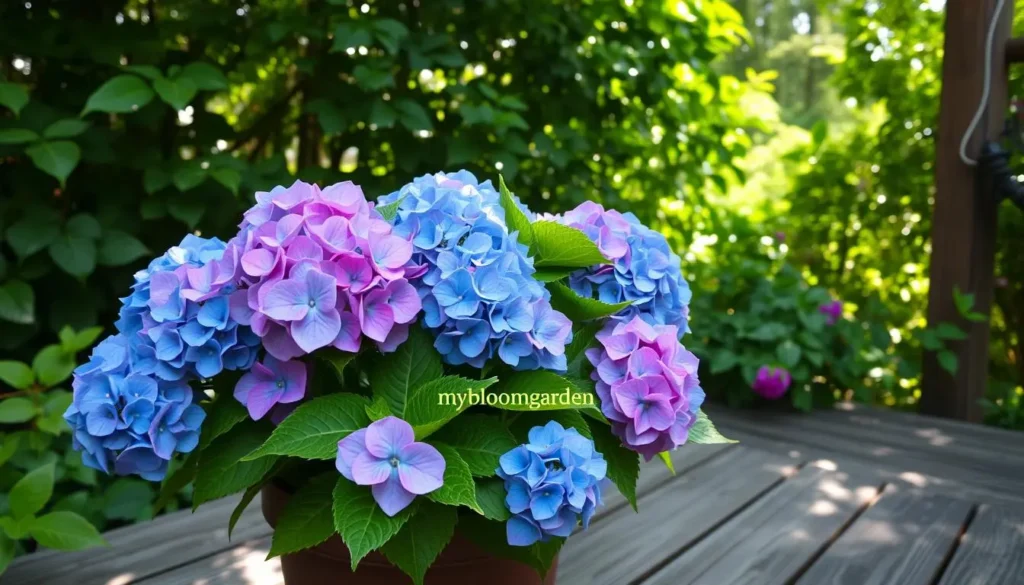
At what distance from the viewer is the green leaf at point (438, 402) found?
55 centimetres

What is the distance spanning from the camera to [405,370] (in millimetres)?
608

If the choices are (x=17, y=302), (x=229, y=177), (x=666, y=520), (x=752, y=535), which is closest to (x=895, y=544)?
(x=752, y=535)

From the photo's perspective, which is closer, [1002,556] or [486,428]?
[486,428]

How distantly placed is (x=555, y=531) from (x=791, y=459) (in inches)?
45.9

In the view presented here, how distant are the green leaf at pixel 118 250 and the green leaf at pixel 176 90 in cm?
29

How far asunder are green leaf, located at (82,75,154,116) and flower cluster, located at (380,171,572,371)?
0.93 m

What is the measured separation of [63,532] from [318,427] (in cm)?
60

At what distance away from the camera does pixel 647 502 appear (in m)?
1.30

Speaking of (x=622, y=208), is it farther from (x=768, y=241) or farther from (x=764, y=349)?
(x=768, y=241)

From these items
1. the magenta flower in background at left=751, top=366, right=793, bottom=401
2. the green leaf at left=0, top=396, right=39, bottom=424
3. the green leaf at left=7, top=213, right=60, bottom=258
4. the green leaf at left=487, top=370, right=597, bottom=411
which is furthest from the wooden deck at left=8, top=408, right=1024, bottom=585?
the green leaf at left=7, top=213, right=60, bottom=258

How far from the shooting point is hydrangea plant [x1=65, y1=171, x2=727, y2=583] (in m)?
0.55

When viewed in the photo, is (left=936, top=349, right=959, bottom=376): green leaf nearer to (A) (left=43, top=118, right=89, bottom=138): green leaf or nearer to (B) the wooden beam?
(B) the wooden beam

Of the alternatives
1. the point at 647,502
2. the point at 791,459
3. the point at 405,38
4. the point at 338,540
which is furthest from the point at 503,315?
the point at 405,38

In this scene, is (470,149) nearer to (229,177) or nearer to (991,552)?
(229,177)
